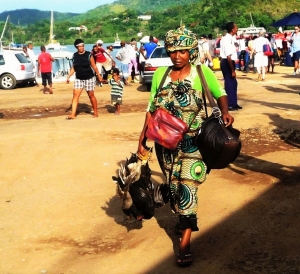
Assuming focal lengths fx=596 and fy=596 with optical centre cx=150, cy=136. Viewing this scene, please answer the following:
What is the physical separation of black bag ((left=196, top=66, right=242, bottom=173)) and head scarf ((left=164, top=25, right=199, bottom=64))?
340 mm

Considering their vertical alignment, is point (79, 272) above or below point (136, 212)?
below

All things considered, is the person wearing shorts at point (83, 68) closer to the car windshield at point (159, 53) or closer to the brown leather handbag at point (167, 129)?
the car windshield at point (159, 53)

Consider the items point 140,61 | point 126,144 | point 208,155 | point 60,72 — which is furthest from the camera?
point 60,72

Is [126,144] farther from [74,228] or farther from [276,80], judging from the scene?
[276,80]

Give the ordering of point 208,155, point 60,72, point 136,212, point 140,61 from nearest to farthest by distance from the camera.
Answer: point 208,155 < point 136,212 < point 140,61 < point 60,72

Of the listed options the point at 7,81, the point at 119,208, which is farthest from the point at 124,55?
the point at 119,208

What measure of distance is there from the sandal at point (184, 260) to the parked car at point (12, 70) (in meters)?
18.3

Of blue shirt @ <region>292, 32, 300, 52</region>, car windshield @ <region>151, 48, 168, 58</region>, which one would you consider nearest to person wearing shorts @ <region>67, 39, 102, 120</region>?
car windshield @ <region>151, 48, 168, 58</region>

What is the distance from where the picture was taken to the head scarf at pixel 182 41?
4.69 m

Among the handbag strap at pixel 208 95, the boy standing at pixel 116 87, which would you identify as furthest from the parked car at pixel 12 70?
the handbag strap at pixel 208 95

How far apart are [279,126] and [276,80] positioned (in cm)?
980

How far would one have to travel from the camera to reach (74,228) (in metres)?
5.85

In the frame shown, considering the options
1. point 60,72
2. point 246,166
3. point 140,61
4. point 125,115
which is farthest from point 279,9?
point 246,166

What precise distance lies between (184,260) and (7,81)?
18532 mm
